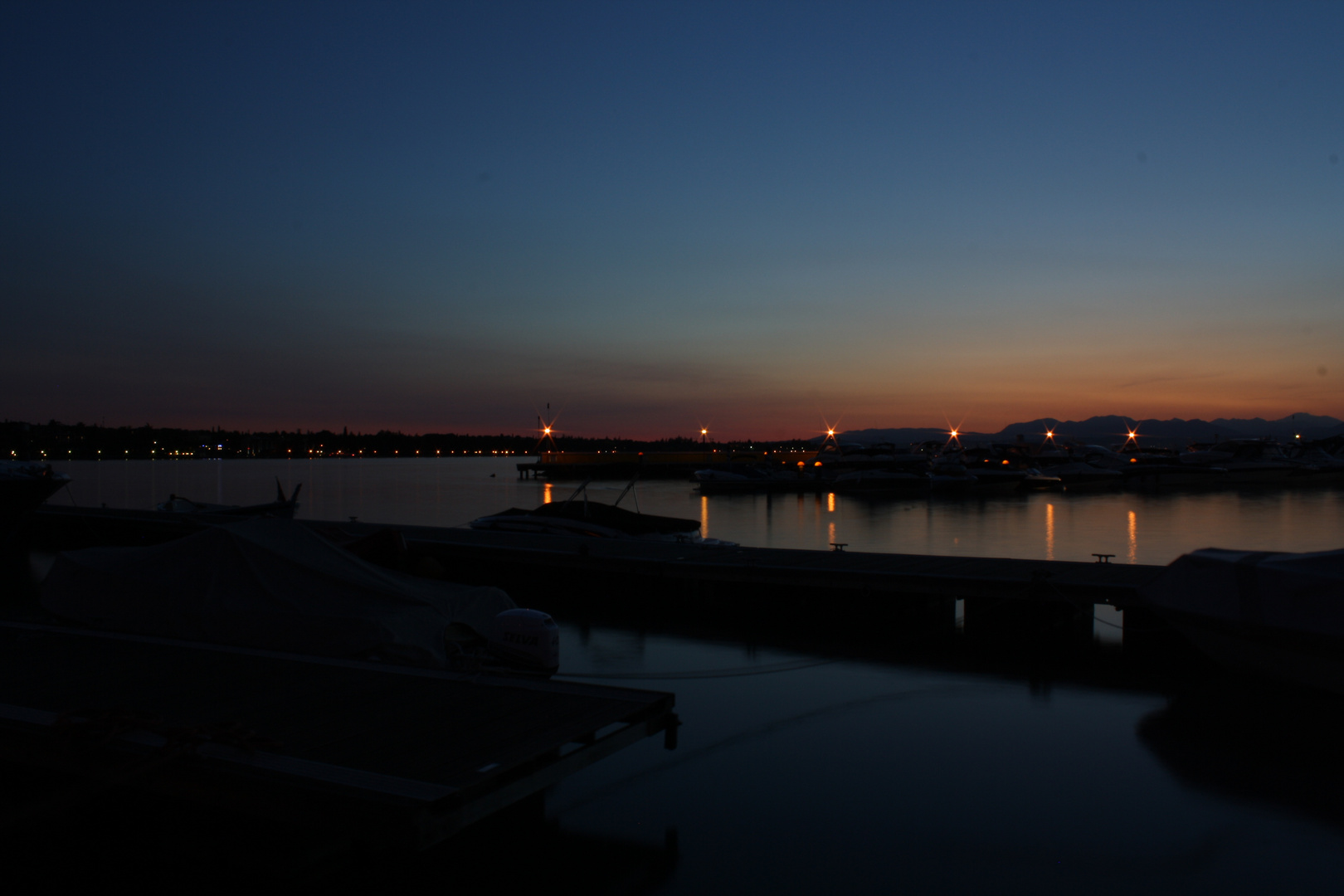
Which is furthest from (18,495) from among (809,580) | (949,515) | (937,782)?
(949,515)

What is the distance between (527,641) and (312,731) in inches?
123

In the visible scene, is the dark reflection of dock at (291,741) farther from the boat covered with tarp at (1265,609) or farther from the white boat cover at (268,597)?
the boat covered with tarp at (1265,609)

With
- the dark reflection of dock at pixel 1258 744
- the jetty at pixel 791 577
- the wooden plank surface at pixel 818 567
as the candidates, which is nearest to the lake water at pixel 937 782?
the dark reflection of dock at pixel 1258 744

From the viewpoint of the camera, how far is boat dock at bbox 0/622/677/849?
209 inches

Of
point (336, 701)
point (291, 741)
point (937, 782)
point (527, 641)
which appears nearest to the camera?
point (291, 741)

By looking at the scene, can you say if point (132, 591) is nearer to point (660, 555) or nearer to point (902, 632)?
point (660, 555)

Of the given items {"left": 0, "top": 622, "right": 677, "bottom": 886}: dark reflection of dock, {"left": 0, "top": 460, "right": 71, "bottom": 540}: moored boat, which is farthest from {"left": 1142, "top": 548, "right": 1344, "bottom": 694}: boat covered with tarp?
{"left": 0, "top": 460, "right": 71, "bottom": 540}: moored boat

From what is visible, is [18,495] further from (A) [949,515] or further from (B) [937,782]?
(A) [949,515]

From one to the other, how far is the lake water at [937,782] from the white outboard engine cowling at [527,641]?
4.01ft

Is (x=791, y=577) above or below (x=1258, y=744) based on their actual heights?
above

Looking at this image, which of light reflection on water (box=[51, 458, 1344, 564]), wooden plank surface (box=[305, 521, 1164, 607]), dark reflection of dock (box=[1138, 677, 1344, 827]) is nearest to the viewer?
dark reflection of dock (box=[1138, 677, 1344, 827])

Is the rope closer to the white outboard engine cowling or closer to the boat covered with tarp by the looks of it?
the white outboard engine cowling

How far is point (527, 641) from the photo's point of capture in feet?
31.0

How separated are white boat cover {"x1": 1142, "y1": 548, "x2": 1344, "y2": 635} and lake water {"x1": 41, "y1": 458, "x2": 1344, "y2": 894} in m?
1.16
